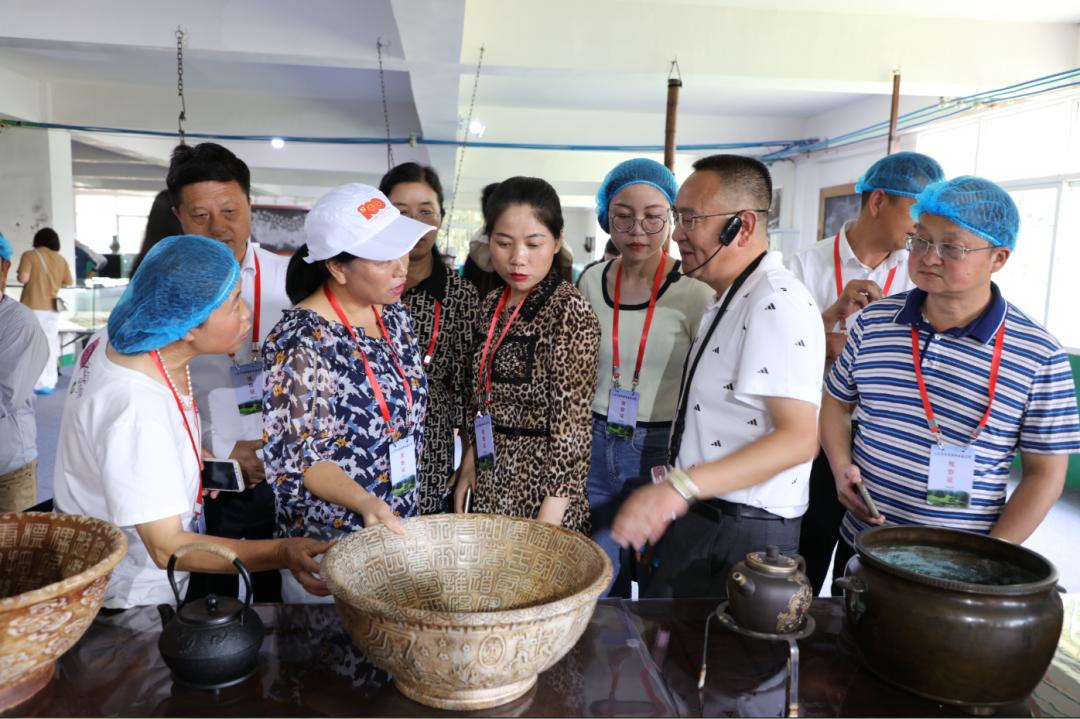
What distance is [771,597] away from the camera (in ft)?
3.71

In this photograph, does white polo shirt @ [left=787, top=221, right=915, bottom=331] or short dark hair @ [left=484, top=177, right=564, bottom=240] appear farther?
white polo shirt @ [left=787, top=221, right=915, bottom=331]

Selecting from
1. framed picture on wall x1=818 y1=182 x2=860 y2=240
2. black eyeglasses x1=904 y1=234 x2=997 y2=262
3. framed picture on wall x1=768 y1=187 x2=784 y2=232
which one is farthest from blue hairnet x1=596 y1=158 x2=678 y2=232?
framed picture on wall x1=768 y1=187 x2=784 y2=232

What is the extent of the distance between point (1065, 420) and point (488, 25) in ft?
14.8

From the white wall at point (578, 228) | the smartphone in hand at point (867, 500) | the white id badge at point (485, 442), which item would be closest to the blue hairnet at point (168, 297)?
the white id badge at point (485, 442)

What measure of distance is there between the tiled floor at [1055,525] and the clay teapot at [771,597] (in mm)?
2432

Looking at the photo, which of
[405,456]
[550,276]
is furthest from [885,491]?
[405,456]

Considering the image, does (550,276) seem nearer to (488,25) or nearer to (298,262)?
(298,262)

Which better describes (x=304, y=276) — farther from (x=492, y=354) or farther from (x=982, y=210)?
(x=982, y=210)

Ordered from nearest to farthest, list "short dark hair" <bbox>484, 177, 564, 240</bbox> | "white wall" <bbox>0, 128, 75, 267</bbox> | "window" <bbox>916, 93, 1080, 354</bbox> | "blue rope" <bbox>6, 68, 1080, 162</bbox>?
"short dark hair" <bbox>484, 177, 564, 240</bbox> < "blue rope" <bbox>6, 68, 1080, 162</bbox> < "window" <bbox>916, 93, 1080, 354</bbox> < "white wall" <bbox>0, 128, 75, 267</bbox>

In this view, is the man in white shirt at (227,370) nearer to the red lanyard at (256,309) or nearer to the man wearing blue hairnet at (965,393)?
the red lanyard at (256,309)

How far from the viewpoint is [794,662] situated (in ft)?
3.58

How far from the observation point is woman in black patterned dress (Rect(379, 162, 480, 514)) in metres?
2.14

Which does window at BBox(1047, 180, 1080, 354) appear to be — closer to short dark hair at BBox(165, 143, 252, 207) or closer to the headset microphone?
the headset microphone

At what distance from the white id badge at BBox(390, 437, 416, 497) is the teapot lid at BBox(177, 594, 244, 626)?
0.55 metres
